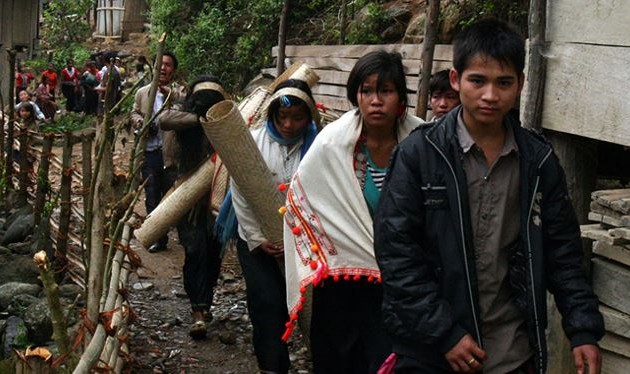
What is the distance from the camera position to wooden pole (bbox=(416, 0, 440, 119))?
246 inches

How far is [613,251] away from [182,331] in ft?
12.0

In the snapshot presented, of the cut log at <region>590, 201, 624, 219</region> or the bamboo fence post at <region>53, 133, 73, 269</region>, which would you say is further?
the bamboo fence post at <region>53, 133, 73, 269</region>

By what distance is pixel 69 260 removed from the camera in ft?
22.4

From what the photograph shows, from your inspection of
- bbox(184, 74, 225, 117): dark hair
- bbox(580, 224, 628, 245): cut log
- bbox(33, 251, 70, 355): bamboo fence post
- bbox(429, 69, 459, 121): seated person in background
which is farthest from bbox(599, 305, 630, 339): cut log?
bbox(184, 74, 225, 117): dark hair

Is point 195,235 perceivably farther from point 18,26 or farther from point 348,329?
point 18,26

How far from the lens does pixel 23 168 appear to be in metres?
8.59

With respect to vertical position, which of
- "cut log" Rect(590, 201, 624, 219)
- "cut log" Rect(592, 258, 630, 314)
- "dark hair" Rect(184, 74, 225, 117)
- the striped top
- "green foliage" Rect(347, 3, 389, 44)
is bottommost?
"cut log" Rect(592, 258, 630, 314)

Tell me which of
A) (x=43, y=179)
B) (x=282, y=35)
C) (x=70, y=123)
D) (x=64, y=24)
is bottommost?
(x=70, y=123)

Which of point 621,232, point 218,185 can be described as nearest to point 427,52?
point 218,185

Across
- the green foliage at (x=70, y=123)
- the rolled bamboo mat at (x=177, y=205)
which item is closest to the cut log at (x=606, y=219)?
the rolled bamboo mat at (x=177, y=205)

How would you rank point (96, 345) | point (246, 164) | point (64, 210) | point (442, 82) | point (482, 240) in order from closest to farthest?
1. point (482, 240)
2. point (96, 345)
3. point (246, 164)
4. point (442, 82)
5. point (64, 210)

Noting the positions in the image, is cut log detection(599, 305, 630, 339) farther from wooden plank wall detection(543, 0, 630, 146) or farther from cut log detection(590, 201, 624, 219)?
wooden plank wall detection(543, 0, 630, 146)

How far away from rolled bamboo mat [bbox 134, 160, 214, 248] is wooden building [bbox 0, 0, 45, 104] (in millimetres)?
7877

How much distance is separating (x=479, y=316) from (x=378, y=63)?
4.28 ft
